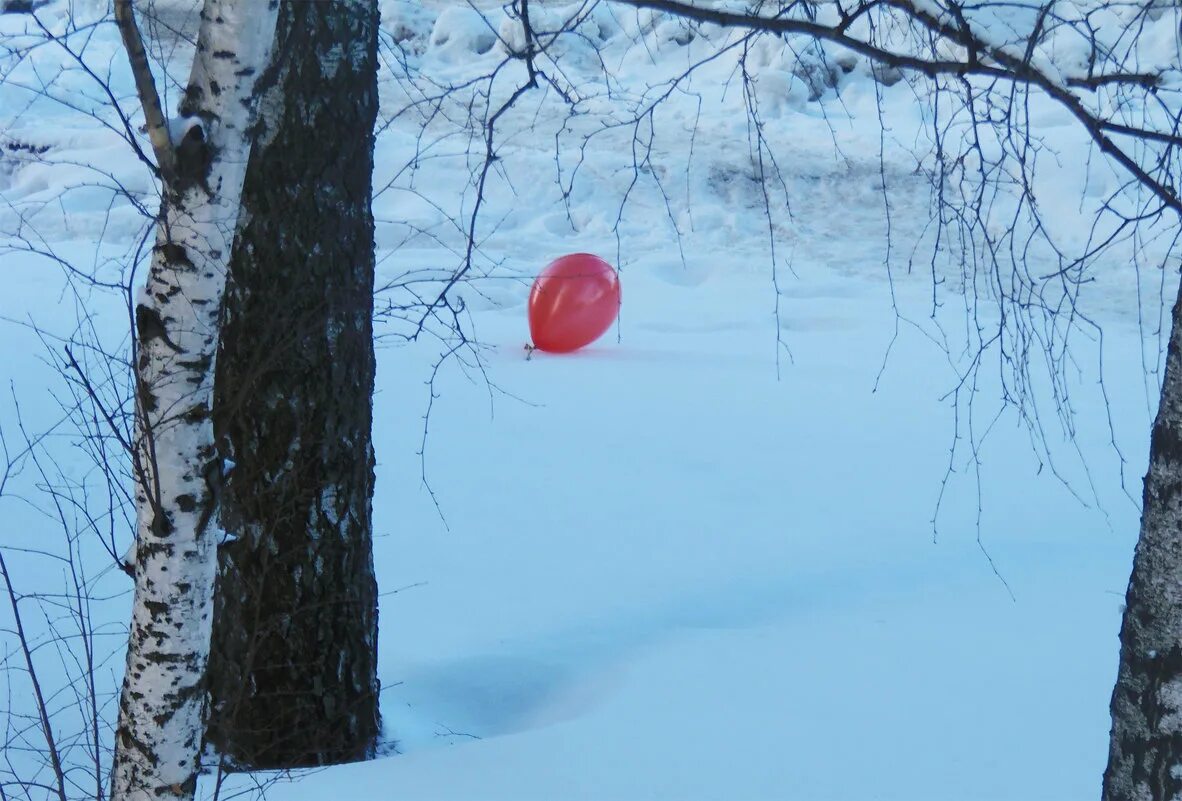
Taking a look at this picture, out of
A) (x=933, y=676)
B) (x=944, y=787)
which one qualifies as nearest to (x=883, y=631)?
(x=933, y=676)

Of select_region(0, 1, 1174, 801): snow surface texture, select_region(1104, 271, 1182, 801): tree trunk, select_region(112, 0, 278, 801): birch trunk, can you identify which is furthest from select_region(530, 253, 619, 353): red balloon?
select_region(1104, 271, 1182, 801): tree trunk

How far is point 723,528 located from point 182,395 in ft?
11.2

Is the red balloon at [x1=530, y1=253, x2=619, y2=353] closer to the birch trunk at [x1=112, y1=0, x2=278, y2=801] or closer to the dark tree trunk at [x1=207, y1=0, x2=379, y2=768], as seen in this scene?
the dark tree trunk at [x1=207, y1=0, x2=379, y2=768]

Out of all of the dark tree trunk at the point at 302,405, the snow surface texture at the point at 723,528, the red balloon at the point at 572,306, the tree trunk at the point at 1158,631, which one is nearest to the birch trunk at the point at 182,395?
the snow surface texture at the point at 723,528

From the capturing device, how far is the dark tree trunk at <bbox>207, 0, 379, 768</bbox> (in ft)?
9.52

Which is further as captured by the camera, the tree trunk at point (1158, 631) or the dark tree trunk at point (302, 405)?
the dark tree trunk at point (302, 405)

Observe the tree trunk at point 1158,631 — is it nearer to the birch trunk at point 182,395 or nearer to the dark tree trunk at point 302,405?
the birch trunk at point 182,395

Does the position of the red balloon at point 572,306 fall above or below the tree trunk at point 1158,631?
above

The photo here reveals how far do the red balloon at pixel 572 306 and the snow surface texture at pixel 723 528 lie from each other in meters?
0.19

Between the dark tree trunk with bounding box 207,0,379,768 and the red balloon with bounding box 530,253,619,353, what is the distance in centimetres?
422

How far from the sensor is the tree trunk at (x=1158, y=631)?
1863 millimetres

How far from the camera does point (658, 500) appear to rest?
17.5 ft

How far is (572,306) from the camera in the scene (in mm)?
7418

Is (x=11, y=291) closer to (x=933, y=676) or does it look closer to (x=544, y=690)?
(x=544, y=690)
